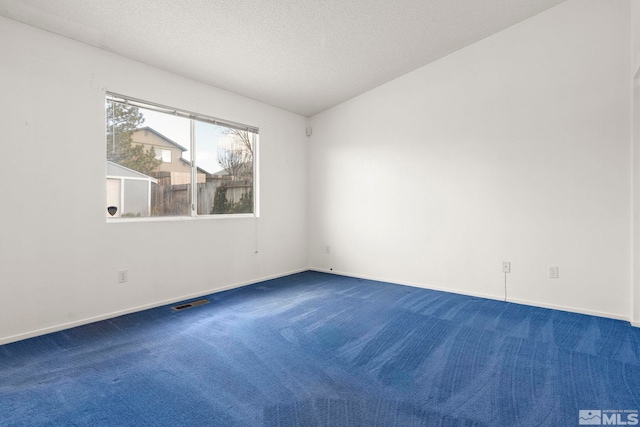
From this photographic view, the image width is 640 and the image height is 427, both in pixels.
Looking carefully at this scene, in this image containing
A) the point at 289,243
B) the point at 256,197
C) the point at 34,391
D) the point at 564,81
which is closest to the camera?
the point at 34,391

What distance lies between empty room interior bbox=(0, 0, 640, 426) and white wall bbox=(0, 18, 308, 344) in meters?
0.02

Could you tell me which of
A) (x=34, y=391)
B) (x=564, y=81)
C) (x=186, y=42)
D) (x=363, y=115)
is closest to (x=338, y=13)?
(x=186, y=42)

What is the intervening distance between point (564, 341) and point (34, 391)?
381cm

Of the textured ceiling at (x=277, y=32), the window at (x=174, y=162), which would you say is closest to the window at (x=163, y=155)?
the window at (x=174, y=162)

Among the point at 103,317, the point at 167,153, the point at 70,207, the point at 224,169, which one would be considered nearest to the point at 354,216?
the point at 224,169

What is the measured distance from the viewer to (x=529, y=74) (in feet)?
11.8

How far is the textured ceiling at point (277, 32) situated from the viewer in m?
2.69

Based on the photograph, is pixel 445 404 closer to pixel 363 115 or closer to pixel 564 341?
pixel 564 341

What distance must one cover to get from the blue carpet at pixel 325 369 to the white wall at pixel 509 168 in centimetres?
58

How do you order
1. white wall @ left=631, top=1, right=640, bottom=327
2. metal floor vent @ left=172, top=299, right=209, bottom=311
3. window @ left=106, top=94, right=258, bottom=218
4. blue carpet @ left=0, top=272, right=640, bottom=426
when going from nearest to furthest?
blue carpet @ left=0, top=272, right=640, bottom=426
white wall @ left=631, top=1, right=640, bottom=327
window @ left=106, top=94, right=258, bottom=218
metal floor vent @ left=172, top=299, right=209, bottom=311

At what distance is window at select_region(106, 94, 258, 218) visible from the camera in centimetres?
334

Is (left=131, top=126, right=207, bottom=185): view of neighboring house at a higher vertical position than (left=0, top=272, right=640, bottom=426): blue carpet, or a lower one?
higher

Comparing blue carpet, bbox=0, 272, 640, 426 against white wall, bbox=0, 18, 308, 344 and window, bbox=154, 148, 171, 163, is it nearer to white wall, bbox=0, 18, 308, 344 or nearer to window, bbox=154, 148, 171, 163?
white wall, bbox=0, 18, 308, 344

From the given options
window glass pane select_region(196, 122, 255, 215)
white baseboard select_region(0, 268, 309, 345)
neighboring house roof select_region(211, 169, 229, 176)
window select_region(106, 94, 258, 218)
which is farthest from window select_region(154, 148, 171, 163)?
white baseboard select_region(0, 268, 309, 345)
